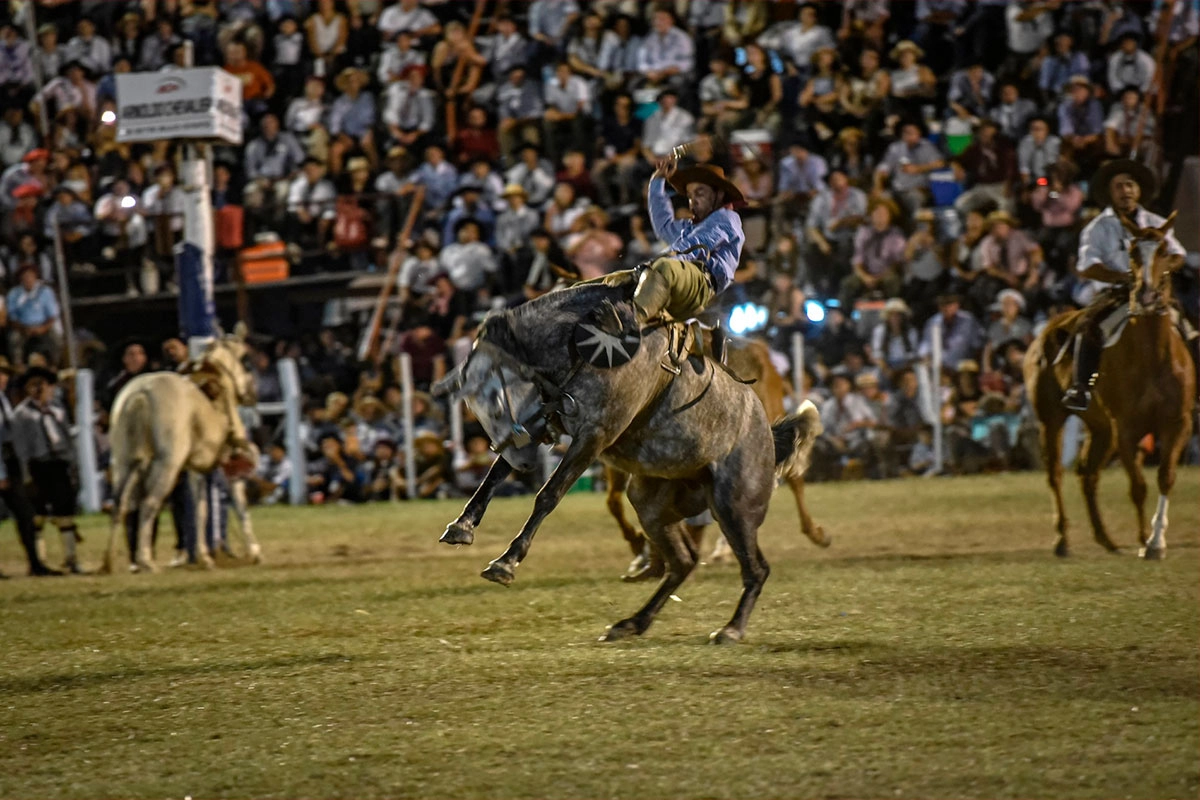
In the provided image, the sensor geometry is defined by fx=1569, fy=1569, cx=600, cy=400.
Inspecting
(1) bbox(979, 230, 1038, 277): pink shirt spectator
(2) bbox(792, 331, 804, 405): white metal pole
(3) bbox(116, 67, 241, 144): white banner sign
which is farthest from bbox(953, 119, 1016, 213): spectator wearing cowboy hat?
(3) bbox(116, 67, 241, 144): white banner sign

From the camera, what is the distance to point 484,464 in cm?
1753

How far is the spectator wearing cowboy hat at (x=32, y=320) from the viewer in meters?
19.2

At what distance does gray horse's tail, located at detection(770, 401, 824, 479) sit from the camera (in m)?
7.73

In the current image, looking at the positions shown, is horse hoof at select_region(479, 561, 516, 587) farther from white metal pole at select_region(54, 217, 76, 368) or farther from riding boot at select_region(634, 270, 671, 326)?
white metal pole at select_region(54, 217, 76, 368)

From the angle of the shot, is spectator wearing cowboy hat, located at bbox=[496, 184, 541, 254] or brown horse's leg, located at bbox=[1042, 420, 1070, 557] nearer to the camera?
brown horse's leg, located at bbox=[1042, 420, 1070, 557]

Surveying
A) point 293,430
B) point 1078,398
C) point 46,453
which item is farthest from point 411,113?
point 1078,398

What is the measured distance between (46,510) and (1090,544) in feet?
26.8

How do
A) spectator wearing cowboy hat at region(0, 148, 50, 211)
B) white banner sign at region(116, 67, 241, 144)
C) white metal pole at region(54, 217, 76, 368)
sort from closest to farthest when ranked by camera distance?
1. white banner sign at region(116, 67, 241, 144)
2. white metal pole at region(54, 217, 76, 368)
3. spectator wearing cowboy hat at region(0, 148, 50, 211)

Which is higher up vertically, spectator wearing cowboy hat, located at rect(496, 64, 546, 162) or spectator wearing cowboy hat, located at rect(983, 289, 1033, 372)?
spectator wearing cowboy hat, located at rect(496, 64, 546, 162)

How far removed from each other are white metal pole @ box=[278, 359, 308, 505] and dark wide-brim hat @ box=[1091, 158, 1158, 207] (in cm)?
981

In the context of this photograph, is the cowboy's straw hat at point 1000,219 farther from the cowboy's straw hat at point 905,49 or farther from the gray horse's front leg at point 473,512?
the gray horse's front leg at point 473,512

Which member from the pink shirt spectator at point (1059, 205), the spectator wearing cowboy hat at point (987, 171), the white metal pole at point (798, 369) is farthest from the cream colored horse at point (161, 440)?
the pink shirt spectator at point (1059, 205)

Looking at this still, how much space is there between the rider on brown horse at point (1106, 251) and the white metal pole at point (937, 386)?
639 cm

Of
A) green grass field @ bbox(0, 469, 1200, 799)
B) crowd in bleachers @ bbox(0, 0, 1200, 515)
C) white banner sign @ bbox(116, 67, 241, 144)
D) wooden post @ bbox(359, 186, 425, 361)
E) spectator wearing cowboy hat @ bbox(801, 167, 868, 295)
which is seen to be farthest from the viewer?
wooden post @ bbox(359, 186, 425, 361)
